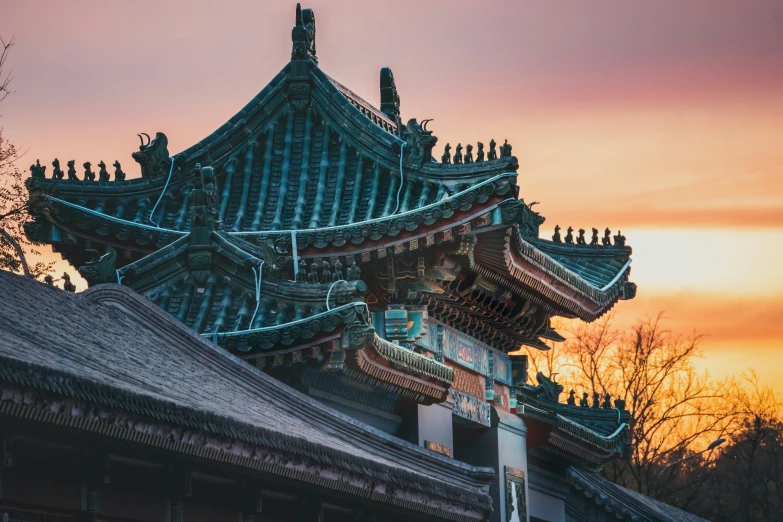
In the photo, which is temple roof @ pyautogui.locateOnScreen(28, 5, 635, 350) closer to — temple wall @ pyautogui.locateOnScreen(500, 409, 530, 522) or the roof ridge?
temple wall @ pyautogui.locateOnScreen(500, 409, 530, 522)

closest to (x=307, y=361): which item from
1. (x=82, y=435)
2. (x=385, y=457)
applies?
(x=385, y=457)

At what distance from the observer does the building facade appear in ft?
64.8

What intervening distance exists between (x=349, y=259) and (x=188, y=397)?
30.8 feet

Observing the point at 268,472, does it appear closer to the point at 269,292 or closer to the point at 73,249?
the point at 269,292

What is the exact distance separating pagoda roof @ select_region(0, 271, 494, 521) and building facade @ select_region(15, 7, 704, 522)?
2248mm

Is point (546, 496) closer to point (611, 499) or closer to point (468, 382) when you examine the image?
point (611, 499)

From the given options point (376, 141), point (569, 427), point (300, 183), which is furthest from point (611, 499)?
point (300, 183)

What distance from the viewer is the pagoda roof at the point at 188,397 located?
11.0 m

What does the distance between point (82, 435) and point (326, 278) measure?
9.37 meters

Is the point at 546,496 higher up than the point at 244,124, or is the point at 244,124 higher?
the point at 244,124

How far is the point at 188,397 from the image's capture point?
1308 centimetres

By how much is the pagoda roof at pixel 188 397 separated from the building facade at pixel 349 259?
2.25 meters

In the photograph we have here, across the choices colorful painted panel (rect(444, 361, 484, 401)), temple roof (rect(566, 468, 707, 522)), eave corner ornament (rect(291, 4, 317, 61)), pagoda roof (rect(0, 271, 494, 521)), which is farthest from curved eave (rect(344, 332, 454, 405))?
temple roof (rect(566, 468, 707, 522))

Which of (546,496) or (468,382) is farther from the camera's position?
(546,496)
